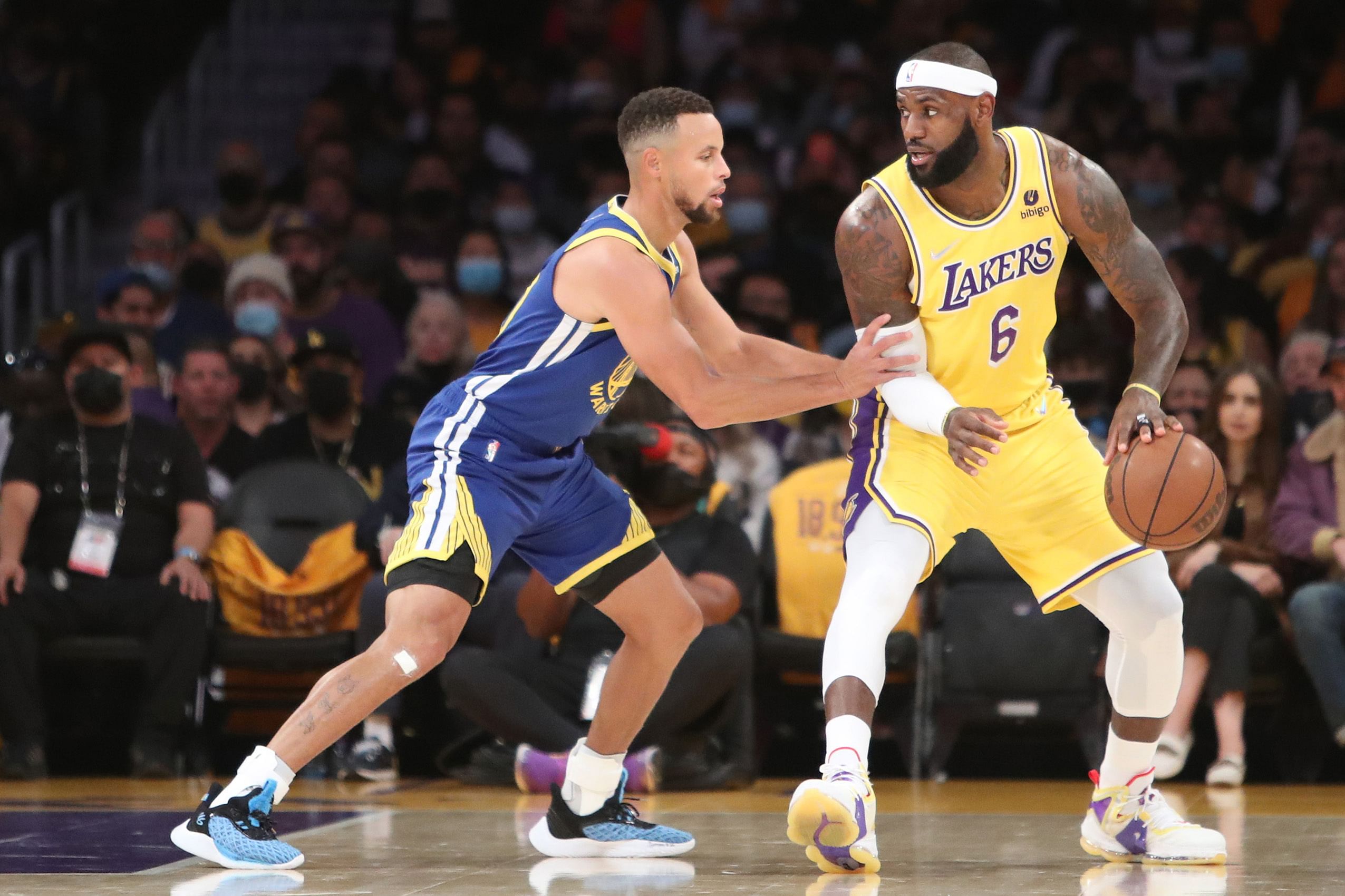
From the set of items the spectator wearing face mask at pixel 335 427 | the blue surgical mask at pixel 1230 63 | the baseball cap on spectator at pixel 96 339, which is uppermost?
the blue surgical mask at pixel 1230 63

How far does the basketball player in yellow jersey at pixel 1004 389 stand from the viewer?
14.6 ft

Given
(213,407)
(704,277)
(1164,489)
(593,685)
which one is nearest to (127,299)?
(213,407)

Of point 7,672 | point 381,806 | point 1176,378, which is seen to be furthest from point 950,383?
point 7,672

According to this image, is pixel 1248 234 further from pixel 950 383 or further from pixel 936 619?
pixel 950 383

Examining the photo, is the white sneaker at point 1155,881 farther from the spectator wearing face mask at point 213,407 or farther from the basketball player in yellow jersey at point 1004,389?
the spectator wearing face mask at point 213,407

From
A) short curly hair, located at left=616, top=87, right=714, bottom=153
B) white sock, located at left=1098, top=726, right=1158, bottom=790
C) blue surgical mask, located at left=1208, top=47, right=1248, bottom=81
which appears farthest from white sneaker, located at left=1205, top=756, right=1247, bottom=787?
blue surgical mask, located at left=1208, top=47, right=1248, bottom=81

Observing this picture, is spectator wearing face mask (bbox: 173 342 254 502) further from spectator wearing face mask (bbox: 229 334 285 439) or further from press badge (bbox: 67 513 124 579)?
press badge (bbox: 67 513 124 579)

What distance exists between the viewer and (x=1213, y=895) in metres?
3.91

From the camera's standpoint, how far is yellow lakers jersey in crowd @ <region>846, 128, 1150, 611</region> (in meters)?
4.48

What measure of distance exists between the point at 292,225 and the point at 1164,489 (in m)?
6.70

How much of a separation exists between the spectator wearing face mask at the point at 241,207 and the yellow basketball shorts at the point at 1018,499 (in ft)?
22.2

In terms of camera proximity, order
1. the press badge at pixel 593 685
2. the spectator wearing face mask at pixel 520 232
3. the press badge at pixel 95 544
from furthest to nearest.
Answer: the spectator wearing face mask at pixel 520 232 → the press badge at pixel 95 544 → the press badge at pixel 593 685

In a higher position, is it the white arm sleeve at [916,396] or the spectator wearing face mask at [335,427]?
the spectator wearing face mask at [335,427]

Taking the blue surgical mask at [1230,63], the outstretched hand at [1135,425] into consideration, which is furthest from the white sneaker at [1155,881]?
the blue surgical mask at [1230,63]
